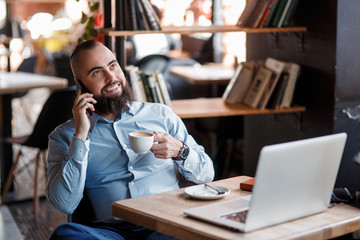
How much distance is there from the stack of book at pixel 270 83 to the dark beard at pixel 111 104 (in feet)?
4.44

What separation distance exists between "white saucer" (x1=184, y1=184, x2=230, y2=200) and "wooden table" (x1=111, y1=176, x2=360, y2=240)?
0.06 ft

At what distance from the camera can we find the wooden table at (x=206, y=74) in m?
4.80

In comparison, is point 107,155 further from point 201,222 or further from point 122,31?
point 122,31

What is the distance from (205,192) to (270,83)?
65.7 inches

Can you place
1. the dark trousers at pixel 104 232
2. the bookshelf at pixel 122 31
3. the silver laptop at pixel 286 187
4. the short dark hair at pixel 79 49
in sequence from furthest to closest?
the bookshelf at pixel 122 31, the short dark hair at pixel 79 49, the dark trousers at pixel 104 232, the silver laptop at pixel 286 187

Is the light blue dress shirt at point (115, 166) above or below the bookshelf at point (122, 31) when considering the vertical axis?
below

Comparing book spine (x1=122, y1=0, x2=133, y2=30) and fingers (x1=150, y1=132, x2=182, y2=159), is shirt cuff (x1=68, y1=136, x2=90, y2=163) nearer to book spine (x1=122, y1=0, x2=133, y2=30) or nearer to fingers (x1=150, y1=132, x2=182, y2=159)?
fingers (x1=150, y1=132, x2=182, y2=159)

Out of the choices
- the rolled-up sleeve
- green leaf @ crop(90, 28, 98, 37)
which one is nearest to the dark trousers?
the rolled-up sleeve

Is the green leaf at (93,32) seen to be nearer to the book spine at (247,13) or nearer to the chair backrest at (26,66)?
the book spine at (247,13)

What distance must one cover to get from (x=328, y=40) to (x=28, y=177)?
2928 mm

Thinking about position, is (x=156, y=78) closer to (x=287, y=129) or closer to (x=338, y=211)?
(x=287, y=129)

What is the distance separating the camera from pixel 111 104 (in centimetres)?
232

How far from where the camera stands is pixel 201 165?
2.30 metres

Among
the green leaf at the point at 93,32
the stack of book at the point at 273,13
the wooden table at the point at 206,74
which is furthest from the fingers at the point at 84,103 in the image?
the wooden table at the point at 206,74
